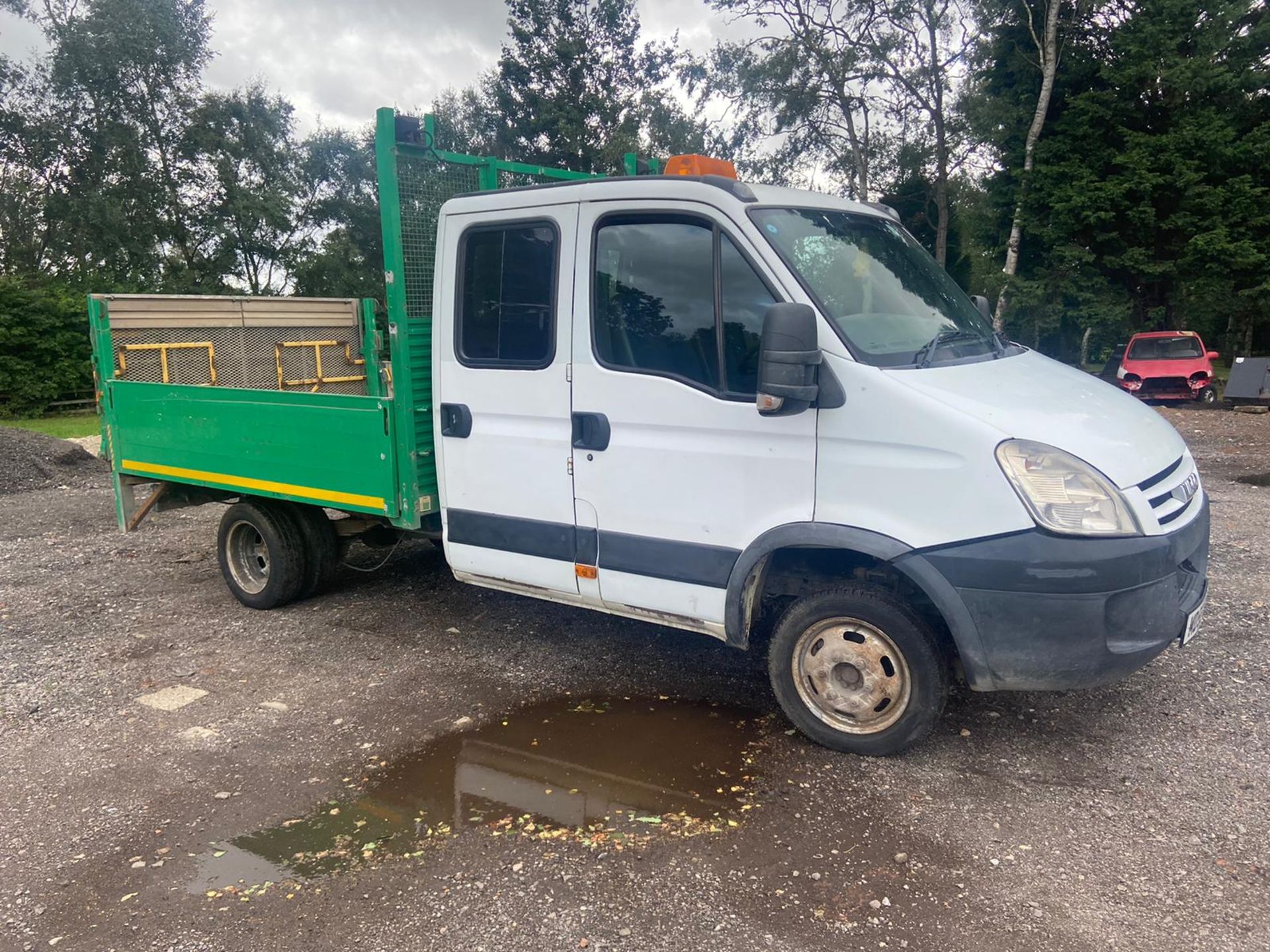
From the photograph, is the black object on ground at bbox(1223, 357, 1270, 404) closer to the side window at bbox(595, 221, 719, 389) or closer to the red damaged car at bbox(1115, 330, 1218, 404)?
the red damaged car at bbox(1115, 330, 1218, 404)

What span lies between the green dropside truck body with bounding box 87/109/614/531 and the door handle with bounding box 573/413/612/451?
1053 mm

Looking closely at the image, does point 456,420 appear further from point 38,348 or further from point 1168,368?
point 38,348

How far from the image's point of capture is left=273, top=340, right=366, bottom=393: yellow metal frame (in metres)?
7.71

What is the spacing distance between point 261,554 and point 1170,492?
17.9 feet

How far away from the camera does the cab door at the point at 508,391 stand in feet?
14.4

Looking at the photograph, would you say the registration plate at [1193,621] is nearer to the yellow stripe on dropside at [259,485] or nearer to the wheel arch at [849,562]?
the wheel arch at [849,562]

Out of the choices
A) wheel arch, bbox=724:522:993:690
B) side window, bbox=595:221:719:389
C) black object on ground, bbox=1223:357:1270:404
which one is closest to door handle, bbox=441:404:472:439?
side window, bbox=595:221:719:389

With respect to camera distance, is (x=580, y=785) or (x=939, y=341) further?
(x=939, y=341)

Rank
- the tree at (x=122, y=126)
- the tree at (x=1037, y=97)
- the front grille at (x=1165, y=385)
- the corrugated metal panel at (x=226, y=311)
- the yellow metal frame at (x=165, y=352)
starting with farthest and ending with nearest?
the tree at (x=122, y=126)
the tree at (x=1037, y=97)
the front grille at (x=1165, y=385)
the corrugated metal panel at (x=226, y=311)
the yellow metal frame at (x=165, y=352)

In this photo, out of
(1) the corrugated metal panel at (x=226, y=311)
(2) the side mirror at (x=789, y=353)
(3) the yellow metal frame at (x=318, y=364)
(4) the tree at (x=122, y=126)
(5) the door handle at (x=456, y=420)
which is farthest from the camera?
(4) the tree at (x=122, y=126)

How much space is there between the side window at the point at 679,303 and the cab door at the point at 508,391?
227mm

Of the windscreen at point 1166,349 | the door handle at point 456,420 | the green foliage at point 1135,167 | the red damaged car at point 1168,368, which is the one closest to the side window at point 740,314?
the door handle at point 456,420

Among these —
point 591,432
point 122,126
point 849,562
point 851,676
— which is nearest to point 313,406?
point 591,432

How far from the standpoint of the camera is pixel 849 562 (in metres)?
4.01
